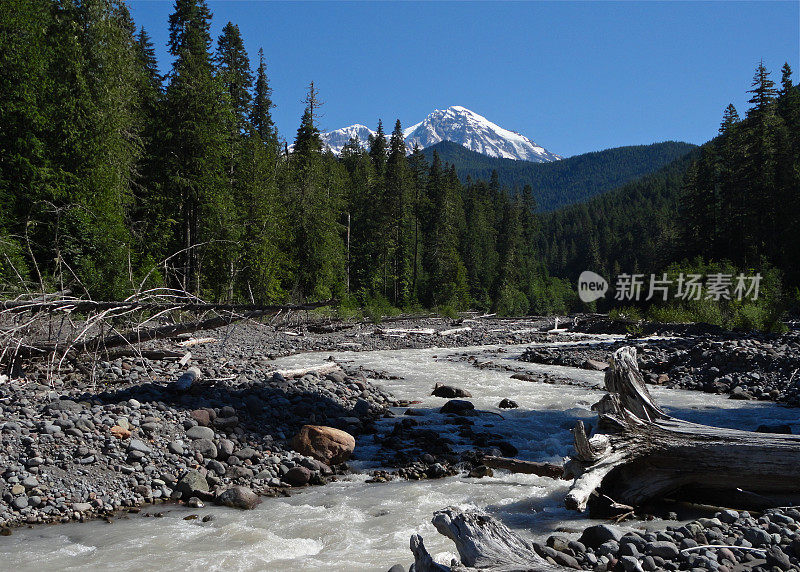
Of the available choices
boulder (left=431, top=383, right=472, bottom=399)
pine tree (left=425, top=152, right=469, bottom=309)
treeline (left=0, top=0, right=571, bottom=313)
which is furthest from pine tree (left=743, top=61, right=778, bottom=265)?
boulder (left=431, top=383, right=472, bottom=399)

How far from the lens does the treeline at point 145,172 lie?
1490 centimetres

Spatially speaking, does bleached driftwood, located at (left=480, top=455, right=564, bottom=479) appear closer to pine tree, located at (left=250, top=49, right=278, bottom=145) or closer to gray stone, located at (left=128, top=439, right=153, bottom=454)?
gray stone, located at (left=128, top=439, right=153, bottom=454)

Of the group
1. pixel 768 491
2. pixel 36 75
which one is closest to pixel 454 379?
pixel 768 491

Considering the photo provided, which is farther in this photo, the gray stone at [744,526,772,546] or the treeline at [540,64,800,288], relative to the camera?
the treeline at [540,64,800,288]

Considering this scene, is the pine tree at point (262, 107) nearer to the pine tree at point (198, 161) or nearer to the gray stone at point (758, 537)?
the pine tree at point (198, 161)

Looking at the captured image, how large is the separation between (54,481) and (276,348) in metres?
A: 10.6

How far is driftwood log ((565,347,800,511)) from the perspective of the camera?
397 centimetres

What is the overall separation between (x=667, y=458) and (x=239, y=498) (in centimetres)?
382

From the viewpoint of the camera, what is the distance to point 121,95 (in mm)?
17922

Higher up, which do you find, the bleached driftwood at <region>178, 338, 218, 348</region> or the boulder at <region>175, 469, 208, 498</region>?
the bleached driftwood at <region>178, 338, 218, 348</region>

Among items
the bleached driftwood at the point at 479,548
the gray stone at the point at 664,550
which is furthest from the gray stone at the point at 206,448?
the gray stone at the point at 664,550

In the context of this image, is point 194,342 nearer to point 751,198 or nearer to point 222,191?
point 222,191

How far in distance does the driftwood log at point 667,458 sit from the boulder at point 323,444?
2.77 m

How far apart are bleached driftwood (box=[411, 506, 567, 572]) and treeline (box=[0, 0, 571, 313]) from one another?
3459 millimetres
